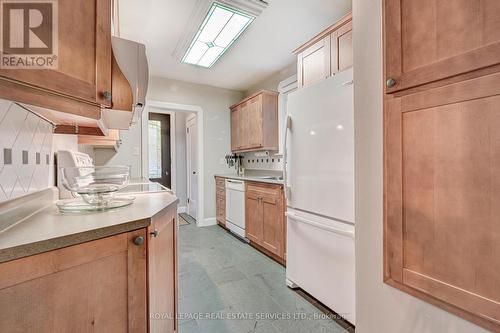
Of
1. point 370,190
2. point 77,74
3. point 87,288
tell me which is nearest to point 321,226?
point 370,190

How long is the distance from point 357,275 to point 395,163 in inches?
25.4

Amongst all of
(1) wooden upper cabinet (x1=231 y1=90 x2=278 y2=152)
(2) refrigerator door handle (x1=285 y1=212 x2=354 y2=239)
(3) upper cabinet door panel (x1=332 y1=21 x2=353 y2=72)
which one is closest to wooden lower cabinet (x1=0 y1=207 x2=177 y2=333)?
(2) refrigerator door handle (x1=285 y1=212 x2=354 y2=239)

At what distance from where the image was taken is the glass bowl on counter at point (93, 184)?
38.5 inches

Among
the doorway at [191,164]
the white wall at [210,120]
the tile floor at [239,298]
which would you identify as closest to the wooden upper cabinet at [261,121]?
the white wall at [210,120]

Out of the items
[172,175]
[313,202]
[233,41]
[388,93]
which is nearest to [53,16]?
[388,93]

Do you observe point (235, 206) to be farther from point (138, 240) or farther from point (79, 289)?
point (79, 289)

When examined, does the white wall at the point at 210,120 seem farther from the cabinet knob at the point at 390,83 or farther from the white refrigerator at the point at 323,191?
the cabinet knob at the point at 390,83

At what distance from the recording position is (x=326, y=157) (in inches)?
62.6

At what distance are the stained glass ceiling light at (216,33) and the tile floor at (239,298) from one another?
95.8 inches

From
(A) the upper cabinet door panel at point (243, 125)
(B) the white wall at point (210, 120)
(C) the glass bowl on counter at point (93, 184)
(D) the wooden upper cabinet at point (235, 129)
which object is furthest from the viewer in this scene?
(D) the wooden upper cabinet at point (235, 129)

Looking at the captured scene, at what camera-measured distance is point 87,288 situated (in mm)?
694

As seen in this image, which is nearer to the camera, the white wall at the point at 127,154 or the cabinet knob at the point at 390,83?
the cabinet knob at the point at 390,83

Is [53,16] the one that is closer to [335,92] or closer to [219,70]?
[335,92]

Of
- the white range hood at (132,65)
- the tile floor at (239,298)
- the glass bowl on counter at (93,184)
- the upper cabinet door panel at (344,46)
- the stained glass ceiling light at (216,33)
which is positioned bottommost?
the tile floor at (239,298)
